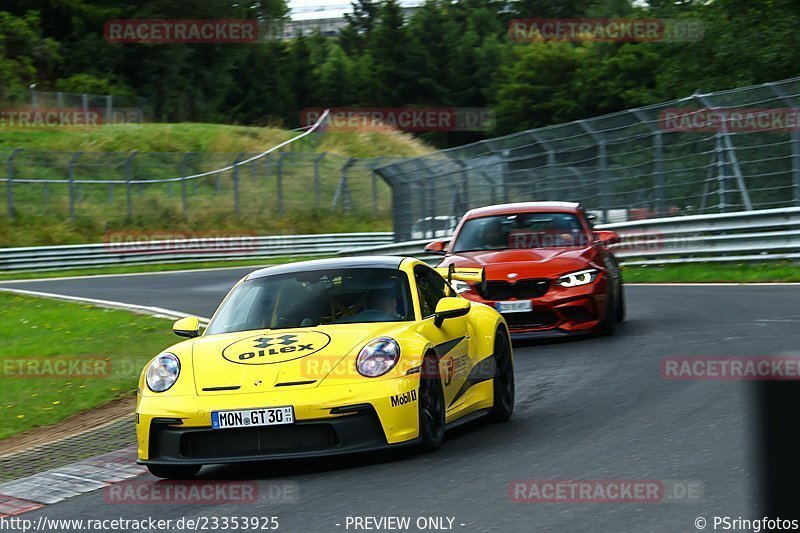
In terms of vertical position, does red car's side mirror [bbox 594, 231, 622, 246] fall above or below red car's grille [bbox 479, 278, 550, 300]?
above

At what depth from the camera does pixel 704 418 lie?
25.8ft

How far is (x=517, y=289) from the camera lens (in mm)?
12719

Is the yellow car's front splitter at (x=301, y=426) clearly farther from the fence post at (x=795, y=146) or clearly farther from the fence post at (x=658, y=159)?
the fence post at (x=658, y=159)

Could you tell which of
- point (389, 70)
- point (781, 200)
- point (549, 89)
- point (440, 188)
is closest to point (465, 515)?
point (781, 200)

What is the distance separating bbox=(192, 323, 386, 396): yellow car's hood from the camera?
7094mm

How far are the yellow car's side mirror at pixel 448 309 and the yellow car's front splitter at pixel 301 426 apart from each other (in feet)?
2.93

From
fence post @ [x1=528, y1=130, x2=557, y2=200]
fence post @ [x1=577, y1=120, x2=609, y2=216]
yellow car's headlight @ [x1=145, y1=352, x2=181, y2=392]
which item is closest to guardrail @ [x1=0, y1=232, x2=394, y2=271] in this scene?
fence post @ [x1=528, y1=130, x2=557, y2=200]

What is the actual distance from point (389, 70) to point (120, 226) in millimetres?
57096

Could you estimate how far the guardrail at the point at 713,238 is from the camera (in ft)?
66.6

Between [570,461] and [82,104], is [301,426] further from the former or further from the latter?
[82,104]

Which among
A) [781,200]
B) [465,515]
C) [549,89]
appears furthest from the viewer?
[549,89]

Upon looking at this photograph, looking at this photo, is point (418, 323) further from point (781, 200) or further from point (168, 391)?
point (781, 200)

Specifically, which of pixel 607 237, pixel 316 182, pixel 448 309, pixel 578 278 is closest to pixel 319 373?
pixel 448 309

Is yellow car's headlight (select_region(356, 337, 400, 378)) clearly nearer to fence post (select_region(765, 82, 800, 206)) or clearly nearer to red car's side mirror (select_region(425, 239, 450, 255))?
red car's side mirror (select_region(425, 239, 450, 255))
